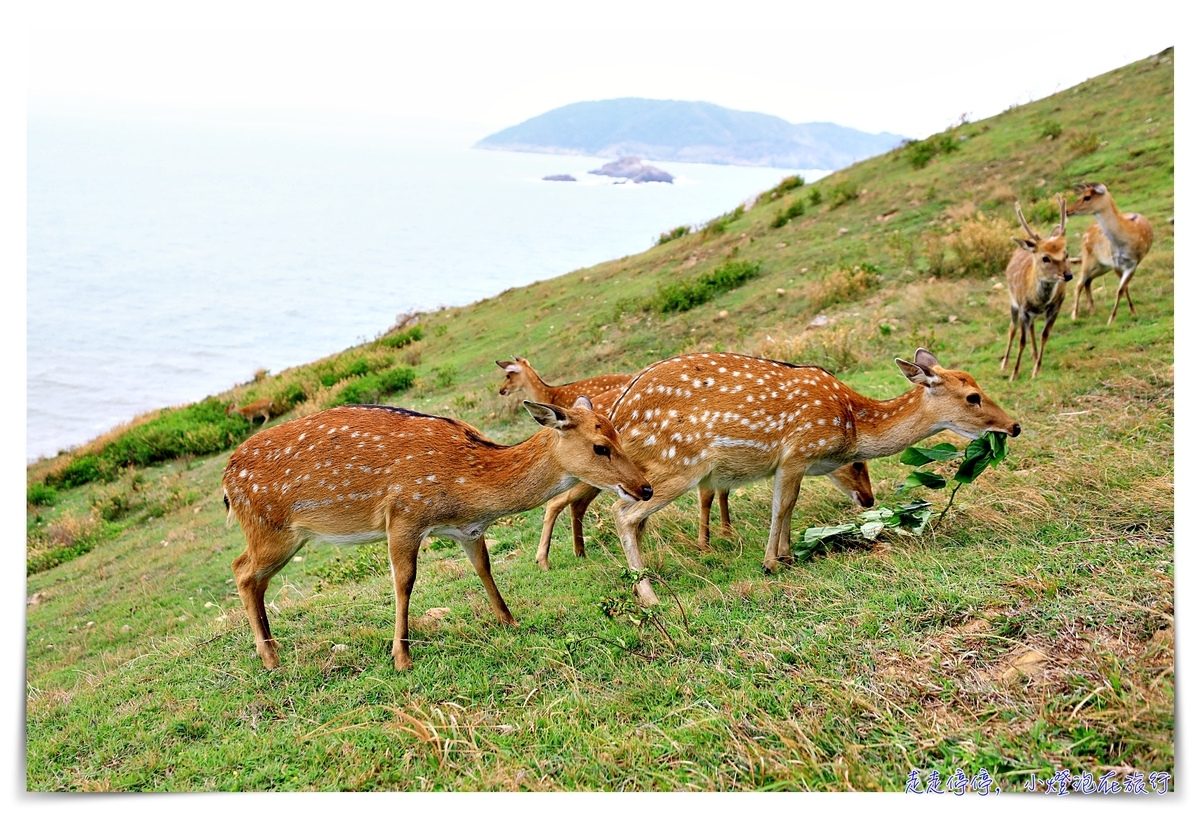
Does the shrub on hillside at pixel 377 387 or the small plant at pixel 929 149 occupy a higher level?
the small plant at pixel 929 149

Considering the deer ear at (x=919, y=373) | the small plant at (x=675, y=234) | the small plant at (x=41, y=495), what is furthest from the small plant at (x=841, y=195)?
the small plant at (x=41, y=495)

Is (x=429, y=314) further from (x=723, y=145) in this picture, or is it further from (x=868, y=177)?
(x=723, y=145)

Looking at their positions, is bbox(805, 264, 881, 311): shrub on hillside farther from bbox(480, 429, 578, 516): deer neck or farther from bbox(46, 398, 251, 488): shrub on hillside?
bbox(46, 398, 251, 488): shrub on hillside

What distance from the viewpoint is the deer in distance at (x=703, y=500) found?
6277 millimetres

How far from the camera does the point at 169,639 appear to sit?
657 centimetres

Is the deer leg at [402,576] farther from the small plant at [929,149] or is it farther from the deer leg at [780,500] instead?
the small plant at [929,149]

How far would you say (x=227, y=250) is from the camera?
3164cm

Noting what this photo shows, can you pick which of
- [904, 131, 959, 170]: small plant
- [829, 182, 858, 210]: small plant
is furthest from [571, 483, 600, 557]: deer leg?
[904, 131, 959, 170]: small plant

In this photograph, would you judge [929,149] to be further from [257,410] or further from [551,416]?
[551,416]

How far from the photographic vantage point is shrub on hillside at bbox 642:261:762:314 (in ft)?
53.7

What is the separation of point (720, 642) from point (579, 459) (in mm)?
1282

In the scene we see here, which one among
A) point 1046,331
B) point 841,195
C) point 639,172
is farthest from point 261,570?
point 639,172

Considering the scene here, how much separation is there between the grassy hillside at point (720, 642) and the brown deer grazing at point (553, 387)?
4.27 feet

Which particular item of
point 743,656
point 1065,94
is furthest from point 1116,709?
point 1065,94
